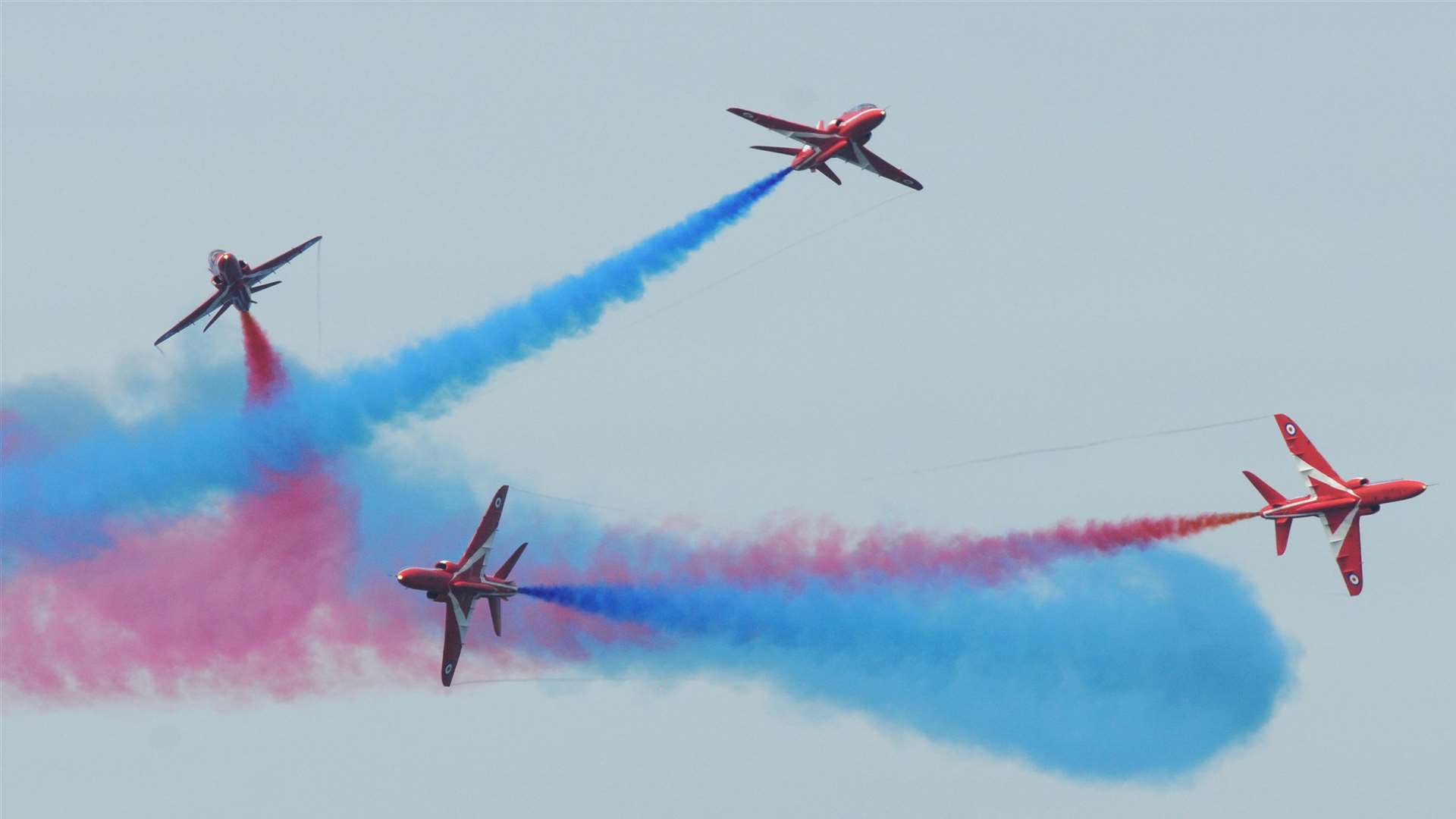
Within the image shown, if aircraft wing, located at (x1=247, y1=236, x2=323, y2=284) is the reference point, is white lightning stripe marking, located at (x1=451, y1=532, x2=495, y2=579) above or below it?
below

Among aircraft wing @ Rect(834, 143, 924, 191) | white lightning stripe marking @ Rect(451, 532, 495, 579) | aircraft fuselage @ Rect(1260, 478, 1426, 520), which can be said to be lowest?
white lightning stripe marking @ Rect(451, 532, 495, 579)

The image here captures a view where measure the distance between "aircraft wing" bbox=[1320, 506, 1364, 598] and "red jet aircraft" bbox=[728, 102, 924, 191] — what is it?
20.4 meters

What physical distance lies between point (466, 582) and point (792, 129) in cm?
1924

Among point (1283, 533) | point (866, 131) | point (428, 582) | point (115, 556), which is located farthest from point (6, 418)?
point (1283, 533)

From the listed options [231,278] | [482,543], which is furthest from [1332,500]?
[231,278]

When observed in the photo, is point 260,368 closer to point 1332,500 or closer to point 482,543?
point 482,543

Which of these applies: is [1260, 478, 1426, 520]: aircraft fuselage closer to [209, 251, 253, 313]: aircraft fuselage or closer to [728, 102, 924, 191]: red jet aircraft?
[728, 102, 924, 191]: red jet aircraft

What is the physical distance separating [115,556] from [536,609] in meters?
15.6

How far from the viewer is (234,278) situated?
5217 inches

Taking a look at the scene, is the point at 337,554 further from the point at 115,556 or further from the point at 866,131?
the point at 866,131

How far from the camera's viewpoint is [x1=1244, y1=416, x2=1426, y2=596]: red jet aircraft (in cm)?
12875

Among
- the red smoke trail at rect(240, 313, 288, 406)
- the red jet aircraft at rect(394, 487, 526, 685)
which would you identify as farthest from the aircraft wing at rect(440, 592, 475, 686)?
the red smoke trail at rect(240, 313, 288, 406)

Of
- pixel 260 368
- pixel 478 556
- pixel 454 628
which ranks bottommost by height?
pixel 454 628

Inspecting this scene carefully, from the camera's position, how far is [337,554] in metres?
133
